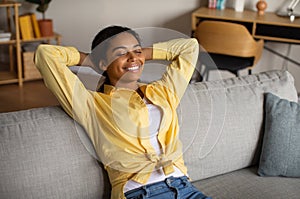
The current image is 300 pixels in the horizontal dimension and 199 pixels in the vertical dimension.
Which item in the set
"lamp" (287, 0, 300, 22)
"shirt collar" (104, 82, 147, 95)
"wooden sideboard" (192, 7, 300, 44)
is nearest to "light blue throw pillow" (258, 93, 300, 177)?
"shirt collar" (104, 82, 147, 95)

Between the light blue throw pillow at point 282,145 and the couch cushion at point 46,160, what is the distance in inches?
28.8

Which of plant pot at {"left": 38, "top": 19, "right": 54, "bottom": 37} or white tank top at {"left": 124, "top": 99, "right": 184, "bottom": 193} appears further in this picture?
plant pot at {"left": 38, "top": 19, "right": 54, "bottom": 37}

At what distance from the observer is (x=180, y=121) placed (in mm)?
1863

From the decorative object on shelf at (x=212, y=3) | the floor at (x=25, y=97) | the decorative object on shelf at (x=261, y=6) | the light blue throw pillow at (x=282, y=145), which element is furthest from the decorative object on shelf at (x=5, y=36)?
the light blue throw pillow at (x=282, y=145)

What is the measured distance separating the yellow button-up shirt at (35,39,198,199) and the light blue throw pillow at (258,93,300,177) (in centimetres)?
53

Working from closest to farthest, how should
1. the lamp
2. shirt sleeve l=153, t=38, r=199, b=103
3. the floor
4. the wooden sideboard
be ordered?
shirt sleeve l=153, t=38, r=199, b=103, the wooden sideboard, the lamp, the floor

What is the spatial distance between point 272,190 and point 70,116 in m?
0.87

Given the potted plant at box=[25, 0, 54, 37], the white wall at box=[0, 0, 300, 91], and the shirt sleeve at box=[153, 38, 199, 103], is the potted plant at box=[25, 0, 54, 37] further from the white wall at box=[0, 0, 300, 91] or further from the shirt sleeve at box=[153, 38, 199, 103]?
the shirt sleeve at box=[153, 38, 199, 103]

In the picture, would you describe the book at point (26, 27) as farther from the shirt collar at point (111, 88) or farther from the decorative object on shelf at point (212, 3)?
the shirt collar at point (111, 88)

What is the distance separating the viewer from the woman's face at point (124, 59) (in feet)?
5.25

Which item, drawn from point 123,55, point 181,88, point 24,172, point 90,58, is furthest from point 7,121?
point 181,88

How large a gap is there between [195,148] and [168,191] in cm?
34

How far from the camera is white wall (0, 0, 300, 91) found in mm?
4199

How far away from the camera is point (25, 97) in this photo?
409 centimetres
